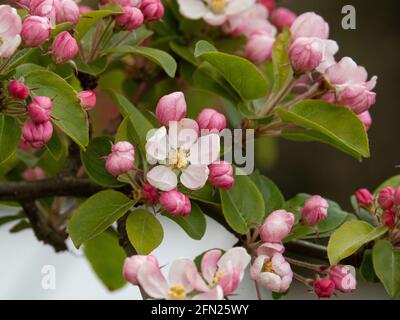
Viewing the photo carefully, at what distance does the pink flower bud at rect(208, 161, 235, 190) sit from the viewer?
Answer: 901mm

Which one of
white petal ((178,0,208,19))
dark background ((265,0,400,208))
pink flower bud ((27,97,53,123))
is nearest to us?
pink flower bud ((27,97,53,123))

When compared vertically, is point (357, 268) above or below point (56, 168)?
above

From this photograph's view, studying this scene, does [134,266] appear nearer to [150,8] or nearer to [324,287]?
[324,287]

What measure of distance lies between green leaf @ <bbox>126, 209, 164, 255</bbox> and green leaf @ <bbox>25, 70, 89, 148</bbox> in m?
0.10

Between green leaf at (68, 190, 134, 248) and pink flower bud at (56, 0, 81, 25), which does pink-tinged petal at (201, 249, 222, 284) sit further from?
pink flower bud at (56, 0, 81, 25)

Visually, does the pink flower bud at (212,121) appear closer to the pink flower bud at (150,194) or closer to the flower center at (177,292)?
the pink flower bud at (150,194)

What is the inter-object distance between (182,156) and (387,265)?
240mm

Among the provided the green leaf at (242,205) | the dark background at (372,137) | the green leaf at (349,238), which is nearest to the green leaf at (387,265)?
the green leaf at (349,238)

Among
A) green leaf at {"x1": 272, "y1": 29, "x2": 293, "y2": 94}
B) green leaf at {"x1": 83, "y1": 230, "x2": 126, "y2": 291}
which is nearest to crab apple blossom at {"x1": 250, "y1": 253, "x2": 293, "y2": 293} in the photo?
green leaf at {"x1": 272, "y1": 29, "x2": 293, "y2": 94}

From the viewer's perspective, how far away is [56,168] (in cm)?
119

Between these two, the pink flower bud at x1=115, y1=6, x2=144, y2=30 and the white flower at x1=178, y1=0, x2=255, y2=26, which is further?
the white flower at x1=178, y1=0, x2=255, y2=26
